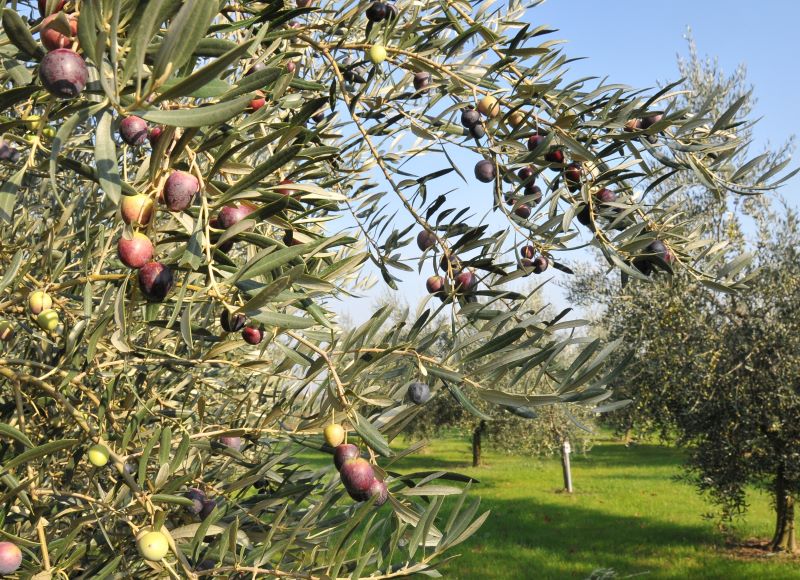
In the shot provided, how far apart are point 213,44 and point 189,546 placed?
3.46 ft

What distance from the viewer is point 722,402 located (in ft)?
32.9

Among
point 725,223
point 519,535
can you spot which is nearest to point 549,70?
point 725,223

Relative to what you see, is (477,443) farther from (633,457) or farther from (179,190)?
(179,190)

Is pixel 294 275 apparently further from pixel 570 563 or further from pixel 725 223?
pixel 570 563

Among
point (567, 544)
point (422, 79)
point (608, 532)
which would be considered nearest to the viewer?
point (422, 79)

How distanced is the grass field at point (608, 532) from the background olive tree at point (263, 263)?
14.9 ft

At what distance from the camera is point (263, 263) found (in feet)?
3.32

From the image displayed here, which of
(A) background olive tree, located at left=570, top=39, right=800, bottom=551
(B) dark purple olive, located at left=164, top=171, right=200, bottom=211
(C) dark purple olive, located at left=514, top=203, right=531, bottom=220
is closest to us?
(B) dark purple olive, located at left=164, top=171, right=200, bottom=211

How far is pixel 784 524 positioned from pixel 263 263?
1275 centimetres

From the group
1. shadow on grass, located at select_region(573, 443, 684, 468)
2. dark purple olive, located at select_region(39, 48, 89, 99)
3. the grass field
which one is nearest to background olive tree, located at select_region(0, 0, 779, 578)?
dark purple olive, located at select_region(39, 48, 89, 99)

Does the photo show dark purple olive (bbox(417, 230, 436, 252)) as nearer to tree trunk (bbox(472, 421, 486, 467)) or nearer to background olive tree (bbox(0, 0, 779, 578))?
background olive tree (bbox(0, 0, 779, 578))

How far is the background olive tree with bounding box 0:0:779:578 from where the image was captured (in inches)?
37.6

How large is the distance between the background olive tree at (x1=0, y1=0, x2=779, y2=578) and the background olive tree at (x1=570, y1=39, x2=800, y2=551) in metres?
8.09

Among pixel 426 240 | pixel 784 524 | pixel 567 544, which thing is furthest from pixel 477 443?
pixel 426 240
